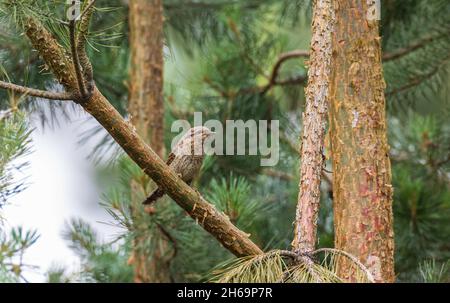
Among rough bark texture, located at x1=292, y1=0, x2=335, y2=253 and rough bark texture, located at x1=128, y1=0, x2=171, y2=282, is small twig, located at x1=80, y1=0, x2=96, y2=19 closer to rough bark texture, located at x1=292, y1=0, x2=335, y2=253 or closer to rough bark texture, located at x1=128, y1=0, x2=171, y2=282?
rough bark texture, located at x1=292, y1=0, x2=335, y2=253

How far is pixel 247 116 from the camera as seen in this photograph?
15.3 ft

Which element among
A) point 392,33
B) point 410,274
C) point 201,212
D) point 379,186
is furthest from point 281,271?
point 392,33

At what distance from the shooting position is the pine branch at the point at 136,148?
223cm

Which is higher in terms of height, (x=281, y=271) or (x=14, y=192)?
(x=14, y=192)

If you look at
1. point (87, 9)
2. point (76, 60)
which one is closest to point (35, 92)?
point (76, 60)

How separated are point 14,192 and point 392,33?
115 inches

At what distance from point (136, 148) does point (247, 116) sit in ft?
7.59

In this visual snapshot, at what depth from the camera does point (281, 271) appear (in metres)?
2.10

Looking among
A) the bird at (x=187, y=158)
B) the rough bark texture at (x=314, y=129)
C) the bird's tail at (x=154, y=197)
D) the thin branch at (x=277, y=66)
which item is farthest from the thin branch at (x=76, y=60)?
the thin branch at (x=277, y=66)

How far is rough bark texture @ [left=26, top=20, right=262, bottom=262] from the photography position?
2229mm

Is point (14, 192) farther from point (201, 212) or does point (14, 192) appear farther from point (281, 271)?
point (281, 271)

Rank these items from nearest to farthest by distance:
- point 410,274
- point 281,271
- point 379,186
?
point 281,271, point 379,186, point 410,274

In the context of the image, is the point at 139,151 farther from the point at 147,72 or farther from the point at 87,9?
the point at 147,72
